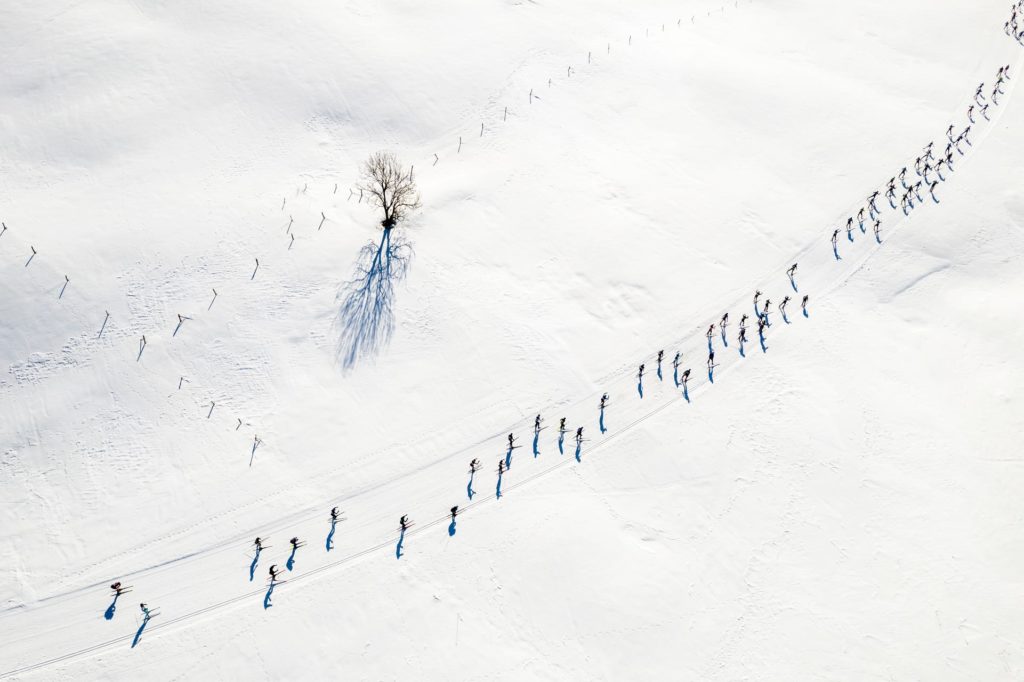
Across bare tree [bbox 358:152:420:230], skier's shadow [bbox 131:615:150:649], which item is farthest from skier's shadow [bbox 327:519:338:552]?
bare tree [bbox 358:152:420:230]

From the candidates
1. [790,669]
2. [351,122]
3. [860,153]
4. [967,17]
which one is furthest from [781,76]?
[790,669]

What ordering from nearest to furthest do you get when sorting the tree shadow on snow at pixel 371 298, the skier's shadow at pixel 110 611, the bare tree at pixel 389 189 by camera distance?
the skier's shadow at pixel 110 611, the tree shadow on snow at pixel 371 298, the bare tree at pixel 389 189

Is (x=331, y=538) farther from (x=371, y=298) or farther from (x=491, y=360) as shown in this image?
(x=371, y=298)

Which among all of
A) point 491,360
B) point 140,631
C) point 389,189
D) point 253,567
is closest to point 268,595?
point 253,567

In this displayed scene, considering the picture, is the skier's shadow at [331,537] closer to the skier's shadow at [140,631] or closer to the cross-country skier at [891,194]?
the skier's shadow at [140,631]

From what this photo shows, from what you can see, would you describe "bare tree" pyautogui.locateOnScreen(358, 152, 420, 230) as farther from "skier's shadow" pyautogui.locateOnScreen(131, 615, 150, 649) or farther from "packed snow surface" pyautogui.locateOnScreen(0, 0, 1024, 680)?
"skier's shadow" pyautogui.locateOnScreen(131, 615, 150, 649)

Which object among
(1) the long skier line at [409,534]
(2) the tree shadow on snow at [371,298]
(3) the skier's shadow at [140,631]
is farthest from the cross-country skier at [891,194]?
(3) the skier's shadow at [140,631]
